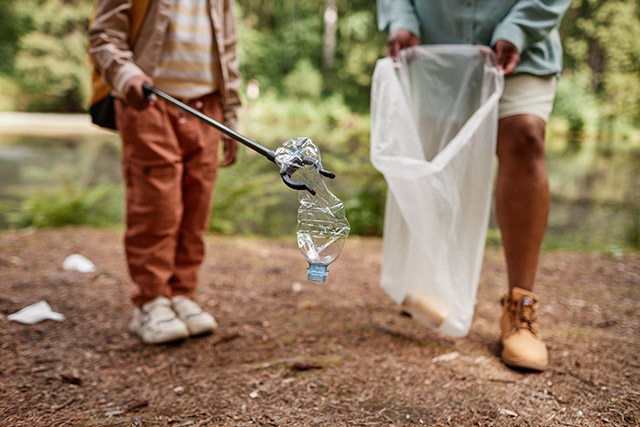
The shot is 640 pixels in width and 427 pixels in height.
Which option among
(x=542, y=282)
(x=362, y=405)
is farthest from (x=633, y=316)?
(x=362, y=405)

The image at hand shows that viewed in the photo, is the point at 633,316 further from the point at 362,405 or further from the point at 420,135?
the point at 362,405

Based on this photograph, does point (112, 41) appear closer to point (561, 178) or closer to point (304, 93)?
point (561, 178)

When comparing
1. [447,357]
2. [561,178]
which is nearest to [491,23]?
[447,357]

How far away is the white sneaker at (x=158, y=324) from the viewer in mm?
1995

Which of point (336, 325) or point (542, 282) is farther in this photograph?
point (542, 282)

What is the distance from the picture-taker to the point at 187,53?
2.10 meters

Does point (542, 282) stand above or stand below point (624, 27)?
below

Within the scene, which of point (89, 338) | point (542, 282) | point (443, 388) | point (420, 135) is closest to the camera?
point (443, 388)

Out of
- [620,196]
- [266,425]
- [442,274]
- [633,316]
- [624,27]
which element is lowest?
[620,196]

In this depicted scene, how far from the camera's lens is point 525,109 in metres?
1.93

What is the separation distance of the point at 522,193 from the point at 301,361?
109 centimetres

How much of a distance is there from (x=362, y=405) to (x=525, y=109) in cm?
130

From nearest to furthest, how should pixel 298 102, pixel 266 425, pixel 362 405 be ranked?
pixel 266 425 < pixel 362 405 < pixel 298 102

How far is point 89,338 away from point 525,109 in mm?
2062
